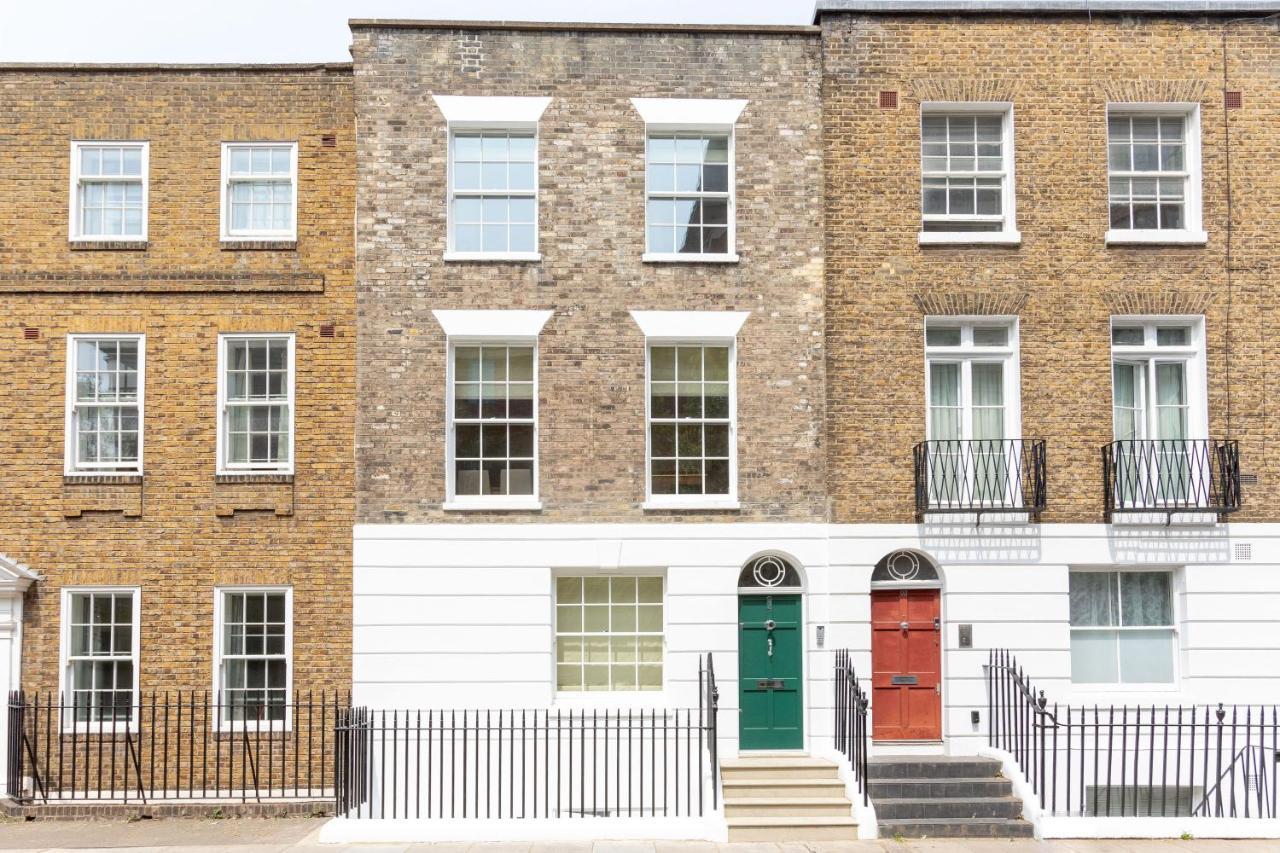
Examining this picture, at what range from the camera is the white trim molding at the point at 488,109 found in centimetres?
1569

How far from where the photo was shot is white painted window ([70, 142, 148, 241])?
16.1m

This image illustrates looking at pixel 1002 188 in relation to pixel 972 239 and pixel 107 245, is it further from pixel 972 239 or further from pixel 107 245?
pixel 107 245

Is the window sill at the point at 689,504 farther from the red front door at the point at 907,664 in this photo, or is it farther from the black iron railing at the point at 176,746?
the black iron railing at the point at 176,746

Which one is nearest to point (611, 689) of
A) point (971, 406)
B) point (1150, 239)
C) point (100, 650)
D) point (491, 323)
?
point (491, 323)

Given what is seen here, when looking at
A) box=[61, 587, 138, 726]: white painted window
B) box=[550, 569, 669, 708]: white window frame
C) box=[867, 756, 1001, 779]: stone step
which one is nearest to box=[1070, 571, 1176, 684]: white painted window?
box=[867, 756, 1001, 779]: stone step

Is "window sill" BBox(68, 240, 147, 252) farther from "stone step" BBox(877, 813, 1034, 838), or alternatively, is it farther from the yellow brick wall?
"stone step" BBox(877, 813, 1034, 838)

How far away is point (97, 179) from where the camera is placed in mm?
16125

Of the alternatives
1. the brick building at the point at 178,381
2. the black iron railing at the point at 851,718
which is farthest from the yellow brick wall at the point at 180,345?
the black iron railing at the point at 851,718

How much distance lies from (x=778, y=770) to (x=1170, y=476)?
608 centimetres

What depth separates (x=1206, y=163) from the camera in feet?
51.9

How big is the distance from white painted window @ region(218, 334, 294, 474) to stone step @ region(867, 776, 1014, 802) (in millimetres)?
8406

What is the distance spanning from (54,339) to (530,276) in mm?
6239

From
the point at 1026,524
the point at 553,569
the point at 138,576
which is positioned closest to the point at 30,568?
the point at 138,576

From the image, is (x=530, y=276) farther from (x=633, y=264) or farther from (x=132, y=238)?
(x=132, y=238)
